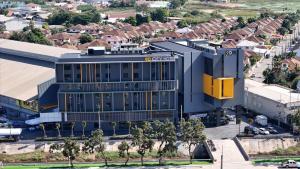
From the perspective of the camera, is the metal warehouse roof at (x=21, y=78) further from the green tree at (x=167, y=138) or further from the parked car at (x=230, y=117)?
the parked car at (x=230, y=117)

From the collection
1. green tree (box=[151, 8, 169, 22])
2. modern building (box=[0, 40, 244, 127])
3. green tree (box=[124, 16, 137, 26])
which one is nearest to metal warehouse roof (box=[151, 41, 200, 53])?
modern building (box=[0, 40, 244, 127])

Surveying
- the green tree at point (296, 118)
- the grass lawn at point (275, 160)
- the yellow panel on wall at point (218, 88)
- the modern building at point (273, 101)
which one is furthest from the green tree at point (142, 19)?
the grass lawn at point (275, 160)

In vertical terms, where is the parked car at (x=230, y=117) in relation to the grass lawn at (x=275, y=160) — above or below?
above

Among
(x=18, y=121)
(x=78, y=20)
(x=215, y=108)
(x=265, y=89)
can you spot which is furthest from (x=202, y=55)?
(x=78, y=20)

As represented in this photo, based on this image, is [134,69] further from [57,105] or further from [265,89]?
[265,89]

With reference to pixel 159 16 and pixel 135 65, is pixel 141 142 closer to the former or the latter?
pixel 135 65

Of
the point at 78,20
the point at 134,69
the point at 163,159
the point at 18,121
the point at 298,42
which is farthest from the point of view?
the point at 78,20

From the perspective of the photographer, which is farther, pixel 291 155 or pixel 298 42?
pixel 298 42
